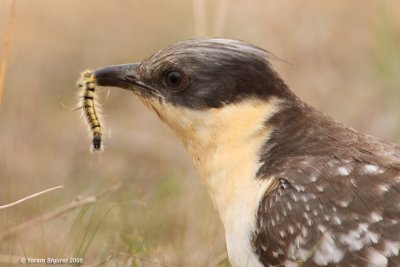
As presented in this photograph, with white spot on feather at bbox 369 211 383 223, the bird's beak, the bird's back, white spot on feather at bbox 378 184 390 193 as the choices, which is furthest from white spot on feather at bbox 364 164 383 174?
the bird's beak

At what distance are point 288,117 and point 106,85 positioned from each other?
1222 mm

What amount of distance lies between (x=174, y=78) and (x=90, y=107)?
769 mm

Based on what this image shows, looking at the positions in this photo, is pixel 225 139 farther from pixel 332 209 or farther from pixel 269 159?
pixel 332 209

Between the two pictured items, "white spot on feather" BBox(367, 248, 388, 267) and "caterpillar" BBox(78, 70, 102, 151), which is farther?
"caterpillar" BBox(78, 70, 102, 151)

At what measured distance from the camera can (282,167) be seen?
231 inches

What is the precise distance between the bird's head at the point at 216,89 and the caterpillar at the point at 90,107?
576mm

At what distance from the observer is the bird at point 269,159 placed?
5.51m

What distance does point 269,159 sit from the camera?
6066mm

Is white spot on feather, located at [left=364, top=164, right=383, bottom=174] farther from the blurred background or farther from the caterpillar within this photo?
the caterpillar

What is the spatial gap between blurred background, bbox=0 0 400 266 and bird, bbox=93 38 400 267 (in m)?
0.76

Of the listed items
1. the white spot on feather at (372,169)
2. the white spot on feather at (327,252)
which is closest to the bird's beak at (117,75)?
the white spot on feather at (372,169)

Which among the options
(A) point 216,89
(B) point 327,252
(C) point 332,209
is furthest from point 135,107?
(B) point 327,252

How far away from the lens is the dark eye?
21.1 ft

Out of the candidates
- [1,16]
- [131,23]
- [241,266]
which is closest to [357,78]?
[131,23]
